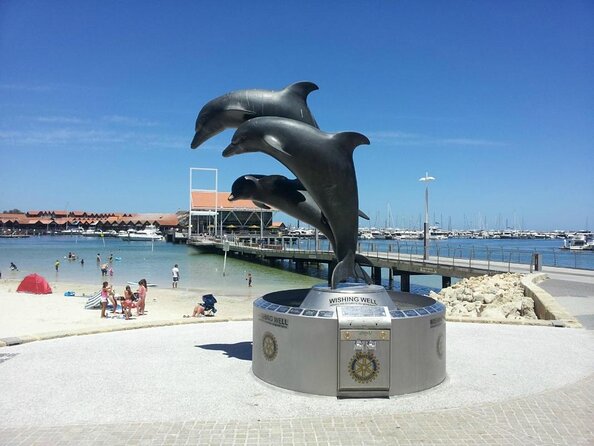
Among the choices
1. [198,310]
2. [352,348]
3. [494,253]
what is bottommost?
[198,310]

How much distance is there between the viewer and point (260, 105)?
9531 millimetres

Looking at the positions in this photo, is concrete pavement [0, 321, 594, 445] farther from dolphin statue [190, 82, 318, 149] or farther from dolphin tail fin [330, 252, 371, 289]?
dolphin statue [190, 82, 318, 149]

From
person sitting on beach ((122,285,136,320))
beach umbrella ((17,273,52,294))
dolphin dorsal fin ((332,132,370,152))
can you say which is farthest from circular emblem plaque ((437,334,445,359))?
beach umbrella ((17,273,52,294))

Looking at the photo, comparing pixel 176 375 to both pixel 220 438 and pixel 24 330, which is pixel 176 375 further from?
pixel 24 330

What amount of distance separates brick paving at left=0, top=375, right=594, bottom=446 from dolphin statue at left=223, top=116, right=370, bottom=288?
3320 mm

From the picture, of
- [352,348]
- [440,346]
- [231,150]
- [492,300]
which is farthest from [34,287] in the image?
[440,346]

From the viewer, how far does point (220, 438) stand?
5738mm

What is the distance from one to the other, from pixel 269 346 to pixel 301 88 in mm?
4979

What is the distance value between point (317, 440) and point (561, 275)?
25.9 meters

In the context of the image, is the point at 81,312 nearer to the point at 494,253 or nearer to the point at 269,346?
the point at 269,346

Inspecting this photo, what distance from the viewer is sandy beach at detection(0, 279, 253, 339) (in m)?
13.9

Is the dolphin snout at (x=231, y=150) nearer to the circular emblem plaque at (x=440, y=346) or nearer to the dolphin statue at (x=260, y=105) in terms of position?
the dolphin statue at (x=260, y=105)

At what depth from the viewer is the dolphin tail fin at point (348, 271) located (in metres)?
9.36

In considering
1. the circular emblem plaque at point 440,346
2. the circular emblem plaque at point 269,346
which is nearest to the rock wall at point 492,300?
the circular emblem plaque at point 440,346
